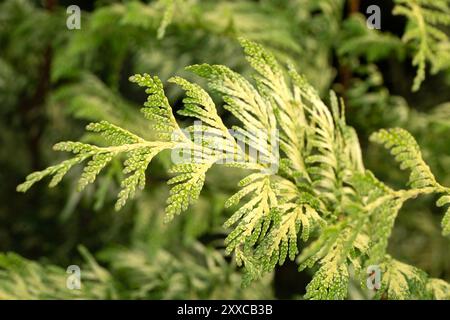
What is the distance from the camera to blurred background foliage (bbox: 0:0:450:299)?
4.03 feet

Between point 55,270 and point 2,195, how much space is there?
0.81m

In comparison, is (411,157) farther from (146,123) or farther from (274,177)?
(146,123)

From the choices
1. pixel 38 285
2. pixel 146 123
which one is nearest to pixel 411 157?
pixel 38 285

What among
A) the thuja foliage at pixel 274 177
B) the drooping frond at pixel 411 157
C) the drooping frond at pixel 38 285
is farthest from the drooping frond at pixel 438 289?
the drooping frond at pixel 38 285

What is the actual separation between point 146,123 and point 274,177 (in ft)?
2.02

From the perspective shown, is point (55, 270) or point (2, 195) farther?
point (2, 195)

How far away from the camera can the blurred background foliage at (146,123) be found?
123cm

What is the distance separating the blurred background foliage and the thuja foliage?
268mm

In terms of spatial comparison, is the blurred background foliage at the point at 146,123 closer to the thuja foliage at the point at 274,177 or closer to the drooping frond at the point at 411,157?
the thuja foliage at the point at 274,177

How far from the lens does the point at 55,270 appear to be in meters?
1.12

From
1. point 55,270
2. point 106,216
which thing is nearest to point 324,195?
point 55,270
